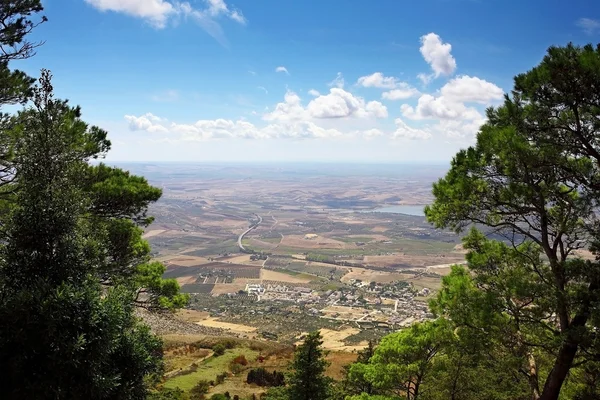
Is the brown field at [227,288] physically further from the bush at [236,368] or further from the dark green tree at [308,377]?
the dark green tree at [308,377]

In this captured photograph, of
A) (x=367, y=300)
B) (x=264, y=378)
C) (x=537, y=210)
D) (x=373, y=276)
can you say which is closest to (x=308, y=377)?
(x=264, y=378)

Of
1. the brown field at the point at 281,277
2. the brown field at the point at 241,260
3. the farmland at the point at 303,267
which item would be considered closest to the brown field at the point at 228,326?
the farmland at the point at 303,267

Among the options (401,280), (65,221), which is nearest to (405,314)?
(401,280)

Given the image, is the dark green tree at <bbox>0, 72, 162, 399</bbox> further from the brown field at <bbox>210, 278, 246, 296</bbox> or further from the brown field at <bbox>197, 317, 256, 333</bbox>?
the brown field at <bbox>210, 278, 246, 296</bbox>

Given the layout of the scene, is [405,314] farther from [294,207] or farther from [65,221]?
[294,207]

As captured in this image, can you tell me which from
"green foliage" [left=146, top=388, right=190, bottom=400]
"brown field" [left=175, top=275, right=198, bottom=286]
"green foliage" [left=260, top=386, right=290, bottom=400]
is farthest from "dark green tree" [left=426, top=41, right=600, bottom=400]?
"brown field" [left=175, top=275, right=198, bottom=286]
